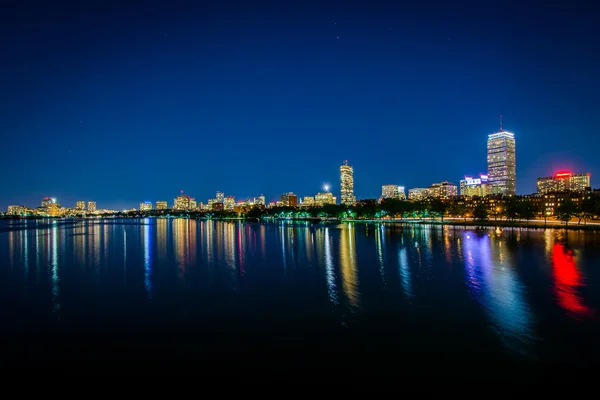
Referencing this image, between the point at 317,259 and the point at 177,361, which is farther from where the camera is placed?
the point at 317,259

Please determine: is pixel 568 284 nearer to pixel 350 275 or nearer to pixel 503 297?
Result: pixel 503 297

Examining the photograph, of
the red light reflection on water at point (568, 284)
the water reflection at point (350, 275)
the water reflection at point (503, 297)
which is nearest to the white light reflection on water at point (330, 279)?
the water reflection at point (350, 275)

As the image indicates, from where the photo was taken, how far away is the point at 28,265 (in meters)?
28.3

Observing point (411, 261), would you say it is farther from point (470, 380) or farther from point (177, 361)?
point (177, 361)

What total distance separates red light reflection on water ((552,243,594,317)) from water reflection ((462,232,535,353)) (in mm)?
1608

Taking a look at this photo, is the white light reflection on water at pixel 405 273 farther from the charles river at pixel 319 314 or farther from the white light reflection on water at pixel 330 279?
the white light reflection on water at pixel 330 279

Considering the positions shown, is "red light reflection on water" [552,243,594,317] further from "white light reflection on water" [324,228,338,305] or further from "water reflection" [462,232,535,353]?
"white light reflection on water" [324,228,338,305]

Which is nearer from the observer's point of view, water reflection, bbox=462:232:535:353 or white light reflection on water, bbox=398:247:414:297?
water reflection, bbox=462:232:535:353

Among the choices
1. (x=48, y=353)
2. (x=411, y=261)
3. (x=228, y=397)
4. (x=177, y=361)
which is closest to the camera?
(x=228, y=397)

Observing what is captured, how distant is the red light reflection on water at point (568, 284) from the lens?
14569mm

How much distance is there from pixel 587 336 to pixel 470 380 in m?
5.80

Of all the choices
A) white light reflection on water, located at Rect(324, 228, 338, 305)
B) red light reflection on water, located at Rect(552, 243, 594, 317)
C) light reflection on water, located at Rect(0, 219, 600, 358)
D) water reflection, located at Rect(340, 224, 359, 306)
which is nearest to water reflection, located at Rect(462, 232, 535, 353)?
light reflection on water, located at Rect(0, 219, 600, 358)

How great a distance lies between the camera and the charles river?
1044cm

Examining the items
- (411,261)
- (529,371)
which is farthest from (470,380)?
(411,261)
